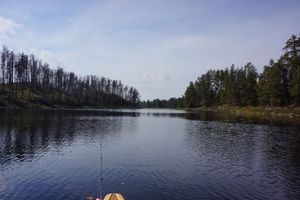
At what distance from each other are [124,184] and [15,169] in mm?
11973

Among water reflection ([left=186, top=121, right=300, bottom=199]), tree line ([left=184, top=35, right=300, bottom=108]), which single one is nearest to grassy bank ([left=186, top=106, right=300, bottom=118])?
tree line ([left=184, top=35, right=300, bottom=108])

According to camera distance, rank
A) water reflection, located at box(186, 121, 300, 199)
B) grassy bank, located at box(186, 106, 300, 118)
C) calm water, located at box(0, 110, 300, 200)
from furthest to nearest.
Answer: grassy bank, located at box(186, 106, 300, 118) → water reflection, located at box(186, 121, 300, 199) → calm water, located at box(0, 110, 300, 200)

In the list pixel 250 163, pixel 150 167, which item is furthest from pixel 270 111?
pixel 150 167

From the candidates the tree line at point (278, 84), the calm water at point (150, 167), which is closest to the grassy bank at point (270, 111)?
the tree line at point (278, 84)

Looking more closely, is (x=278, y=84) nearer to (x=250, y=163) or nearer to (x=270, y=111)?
(x=270, y=111)

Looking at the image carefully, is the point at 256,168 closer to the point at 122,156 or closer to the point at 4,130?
the point at 122,156

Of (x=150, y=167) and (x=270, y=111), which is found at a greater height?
(x=270, y=111)

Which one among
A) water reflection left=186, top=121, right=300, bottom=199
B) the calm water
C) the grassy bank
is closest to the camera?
the calm water

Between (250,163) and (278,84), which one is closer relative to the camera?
(250,163)

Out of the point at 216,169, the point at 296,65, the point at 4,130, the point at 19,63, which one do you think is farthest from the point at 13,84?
the point at 216,169

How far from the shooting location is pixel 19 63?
17062cm

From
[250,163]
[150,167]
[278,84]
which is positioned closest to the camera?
[150,167]

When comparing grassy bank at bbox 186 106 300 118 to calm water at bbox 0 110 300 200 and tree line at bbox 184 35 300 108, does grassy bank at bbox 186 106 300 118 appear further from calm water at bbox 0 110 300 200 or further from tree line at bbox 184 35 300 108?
calm water at bbox 0 110 300 200

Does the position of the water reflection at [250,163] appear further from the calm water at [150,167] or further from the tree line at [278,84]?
the tree line at [278,84]
